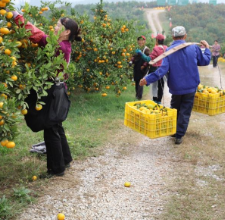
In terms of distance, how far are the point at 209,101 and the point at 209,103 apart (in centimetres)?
3

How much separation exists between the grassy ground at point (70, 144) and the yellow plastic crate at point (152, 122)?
2.61ft

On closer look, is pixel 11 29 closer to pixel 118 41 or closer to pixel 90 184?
pixel 90 184

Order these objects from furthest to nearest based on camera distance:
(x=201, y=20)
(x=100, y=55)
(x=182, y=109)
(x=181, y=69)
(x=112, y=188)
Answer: (x=201, y=20) → (x=100, y=55) → (x=182, y=109) → (x=181, y=69) → (x=112, y=188)

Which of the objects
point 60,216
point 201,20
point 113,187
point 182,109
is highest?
point 201,20

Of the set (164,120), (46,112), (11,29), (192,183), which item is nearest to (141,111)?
(164,120)

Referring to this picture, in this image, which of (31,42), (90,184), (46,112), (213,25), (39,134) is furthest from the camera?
(213,25)

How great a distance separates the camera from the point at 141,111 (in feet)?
16.8

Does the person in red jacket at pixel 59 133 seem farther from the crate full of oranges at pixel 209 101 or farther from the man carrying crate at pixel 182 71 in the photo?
the crate full of oranges at pixel 209 101

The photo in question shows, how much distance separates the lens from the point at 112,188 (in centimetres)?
415

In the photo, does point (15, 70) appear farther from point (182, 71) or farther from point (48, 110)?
point (182, 71)

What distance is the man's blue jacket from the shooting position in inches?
210

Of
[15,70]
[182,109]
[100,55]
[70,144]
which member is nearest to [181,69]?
[182,109]

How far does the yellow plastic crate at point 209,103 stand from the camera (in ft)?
19.0

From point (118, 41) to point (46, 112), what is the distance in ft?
14.2
